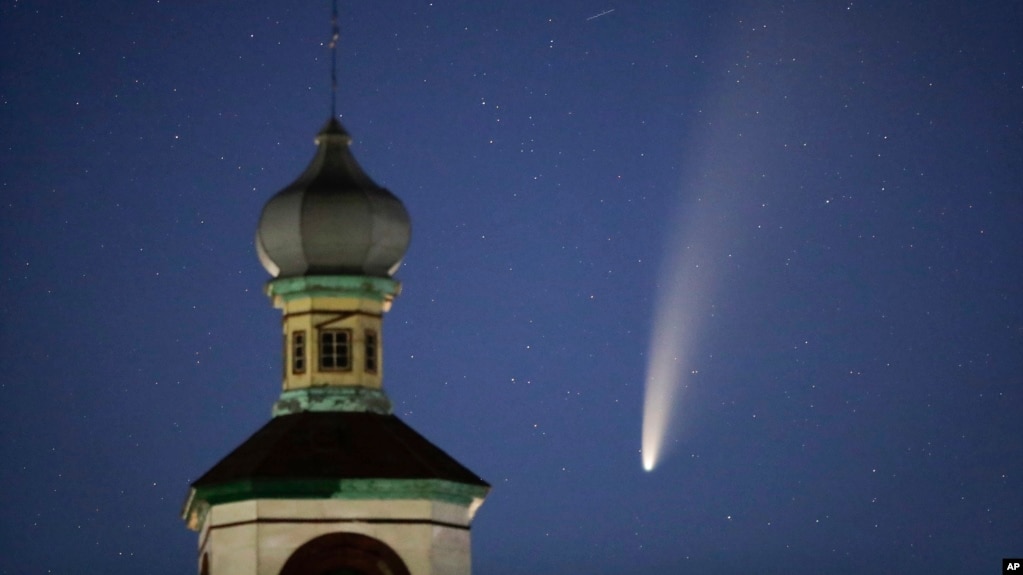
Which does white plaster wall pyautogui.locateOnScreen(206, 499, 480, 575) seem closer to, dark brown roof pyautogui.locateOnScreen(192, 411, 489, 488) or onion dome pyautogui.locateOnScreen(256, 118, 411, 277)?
dark brown roof pyautogui.locateOnScreen(192, 411, 489, 488)

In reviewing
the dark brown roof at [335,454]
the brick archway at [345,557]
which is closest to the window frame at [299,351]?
the dark brown roof at [335,454]

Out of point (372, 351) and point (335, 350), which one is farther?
point (372, 351)

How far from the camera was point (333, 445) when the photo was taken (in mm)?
65250

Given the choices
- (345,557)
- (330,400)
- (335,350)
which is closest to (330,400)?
(330,400)

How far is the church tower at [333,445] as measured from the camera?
211 ft

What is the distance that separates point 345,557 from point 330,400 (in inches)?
123

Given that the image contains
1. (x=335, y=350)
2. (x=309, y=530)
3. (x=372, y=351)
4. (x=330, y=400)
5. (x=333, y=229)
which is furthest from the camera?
(x=372, y=351)

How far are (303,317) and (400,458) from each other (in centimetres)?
346

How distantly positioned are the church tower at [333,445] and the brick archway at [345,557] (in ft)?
0.06

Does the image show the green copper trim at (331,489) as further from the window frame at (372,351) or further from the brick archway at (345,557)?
the window frame at (372,351)

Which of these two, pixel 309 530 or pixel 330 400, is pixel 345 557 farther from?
pixel 330 400

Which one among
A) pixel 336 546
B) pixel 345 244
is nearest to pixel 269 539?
pixel 336 546

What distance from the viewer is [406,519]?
64.8 metres

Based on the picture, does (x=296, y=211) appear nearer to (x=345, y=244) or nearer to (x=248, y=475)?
(x=345, y=244)
